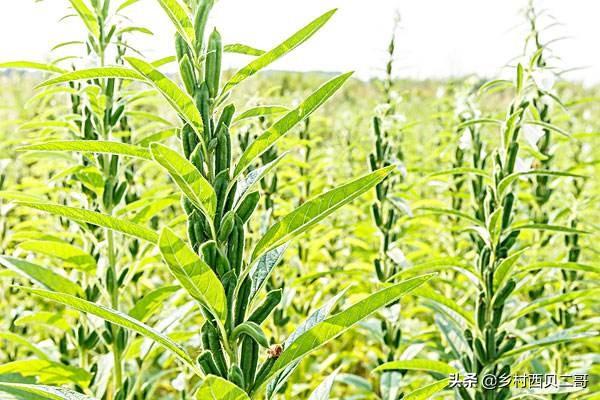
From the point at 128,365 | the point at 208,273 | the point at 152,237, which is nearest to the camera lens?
the point at 208,273

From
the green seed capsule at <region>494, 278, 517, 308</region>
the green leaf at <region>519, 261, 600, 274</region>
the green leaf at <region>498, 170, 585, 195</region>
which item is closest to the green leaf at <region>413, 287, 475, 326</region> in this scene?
the green seed capsule at <region>494, 278, 517, 308</region>

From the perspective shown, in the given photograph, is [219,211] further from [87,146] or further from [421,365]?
[421,365]

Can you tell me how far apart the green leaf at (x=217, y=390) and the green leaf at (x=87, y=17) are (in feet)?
4.69

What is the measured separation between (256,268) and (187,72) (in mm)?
431

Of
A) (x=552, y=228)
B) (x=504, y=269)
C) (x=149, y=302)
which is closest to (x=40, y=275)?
(x=149, y=302)

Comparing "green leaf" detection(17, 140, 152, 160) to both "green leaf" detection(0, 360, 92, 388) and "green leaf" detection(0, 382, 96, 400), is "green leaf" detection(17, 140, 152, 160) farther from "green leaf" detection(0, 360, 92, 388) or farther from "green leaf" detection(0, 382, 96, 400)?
"green leaf" detection(0, 360, 92, 388)

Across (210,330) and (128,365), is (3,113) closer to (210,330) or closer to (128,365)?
(128,365)

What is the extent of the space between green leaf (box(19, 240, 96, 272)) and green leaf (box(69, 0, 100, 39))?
71 cm

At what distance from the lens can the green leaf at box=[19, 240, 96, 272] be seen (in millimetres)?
1969

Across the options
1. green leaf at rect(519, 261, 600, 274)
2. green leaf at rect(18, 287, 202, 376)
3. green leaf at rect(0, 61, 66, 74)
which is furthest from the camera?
green leaf at rect(519, 261, 600, 274)

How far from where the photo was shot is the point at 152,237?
1176 mm

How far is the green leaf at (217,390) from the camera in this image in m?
0.93

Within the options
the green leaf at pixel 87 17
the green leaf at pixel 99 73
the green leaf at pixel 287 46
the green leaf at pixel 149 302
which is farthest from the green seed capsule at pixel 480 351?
the green leaf at pixel 87 17

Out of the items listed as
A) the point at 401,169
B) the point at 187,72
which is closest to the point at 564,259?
the point at 401,169
